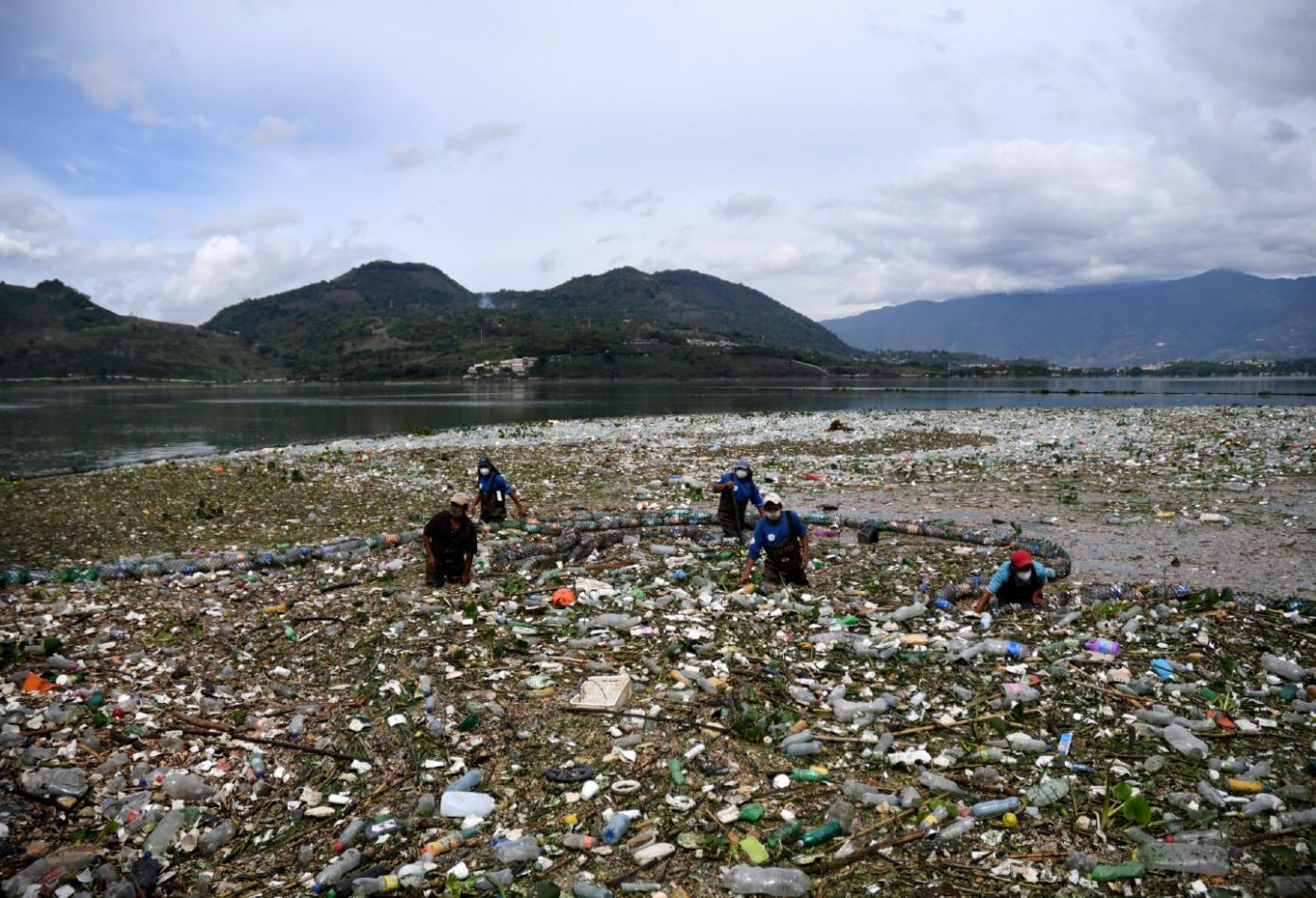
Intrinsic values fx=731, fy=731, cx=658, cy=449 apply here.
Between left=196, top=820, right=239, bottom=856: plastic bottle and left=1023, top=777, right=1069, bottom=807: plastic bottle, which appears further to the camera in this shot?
left=1023, top=777, right=1069, bottom=807: plastic bottle

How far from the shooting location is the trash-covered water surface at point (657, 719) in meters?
4.48

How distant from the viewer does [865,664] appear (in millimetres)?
7160

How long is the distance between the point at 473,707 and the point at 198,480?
18672 millimetres

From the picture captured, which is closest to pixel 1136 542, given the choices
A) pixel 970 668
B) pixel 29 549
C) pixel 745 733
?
pixel 970 668

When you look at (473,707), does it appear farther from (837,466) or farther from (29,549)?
(837,466)

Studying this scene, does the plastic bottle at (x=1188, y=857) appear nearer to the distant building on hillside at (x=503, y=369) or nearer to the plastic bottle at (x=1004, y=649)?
the plastic bottle at (x=1004, y=649)

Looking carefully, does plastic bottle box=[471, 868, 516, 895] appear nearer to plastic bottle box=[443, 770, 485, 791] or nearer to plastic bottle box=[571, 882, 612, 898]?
plastic bottle box=[571, 882, 612, 898]

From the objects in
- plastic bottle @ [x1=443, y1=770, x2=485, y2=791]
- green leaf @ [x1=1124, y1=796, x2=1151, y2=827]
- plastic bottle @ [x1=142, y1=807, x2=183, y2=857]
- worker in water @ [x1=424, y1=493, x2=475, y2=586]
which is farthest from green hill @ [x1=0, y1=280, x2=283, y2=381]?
green leaf @ [x1=1124, y1=796, x2=1151, y2=827]

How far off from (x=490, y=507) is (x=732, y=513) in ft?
14.7

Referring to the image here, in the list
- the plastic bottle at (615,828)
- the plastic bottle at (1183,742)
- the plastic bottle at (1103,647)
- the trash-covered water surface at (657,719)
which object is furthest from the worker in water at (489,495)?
the plastic bottle at (1183,742)

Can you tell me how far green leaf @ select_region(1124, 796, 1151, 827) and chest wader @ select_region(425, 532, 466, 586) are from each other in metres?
7.43

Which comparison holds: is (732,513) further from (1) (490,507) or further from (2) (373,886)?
(2) (373,886)

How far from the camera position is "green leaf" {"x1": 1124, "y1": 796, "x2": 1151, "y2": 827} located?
462 centimetres

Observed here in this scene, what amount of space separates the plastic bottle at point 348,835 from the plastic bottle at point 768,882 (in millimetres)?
2413
